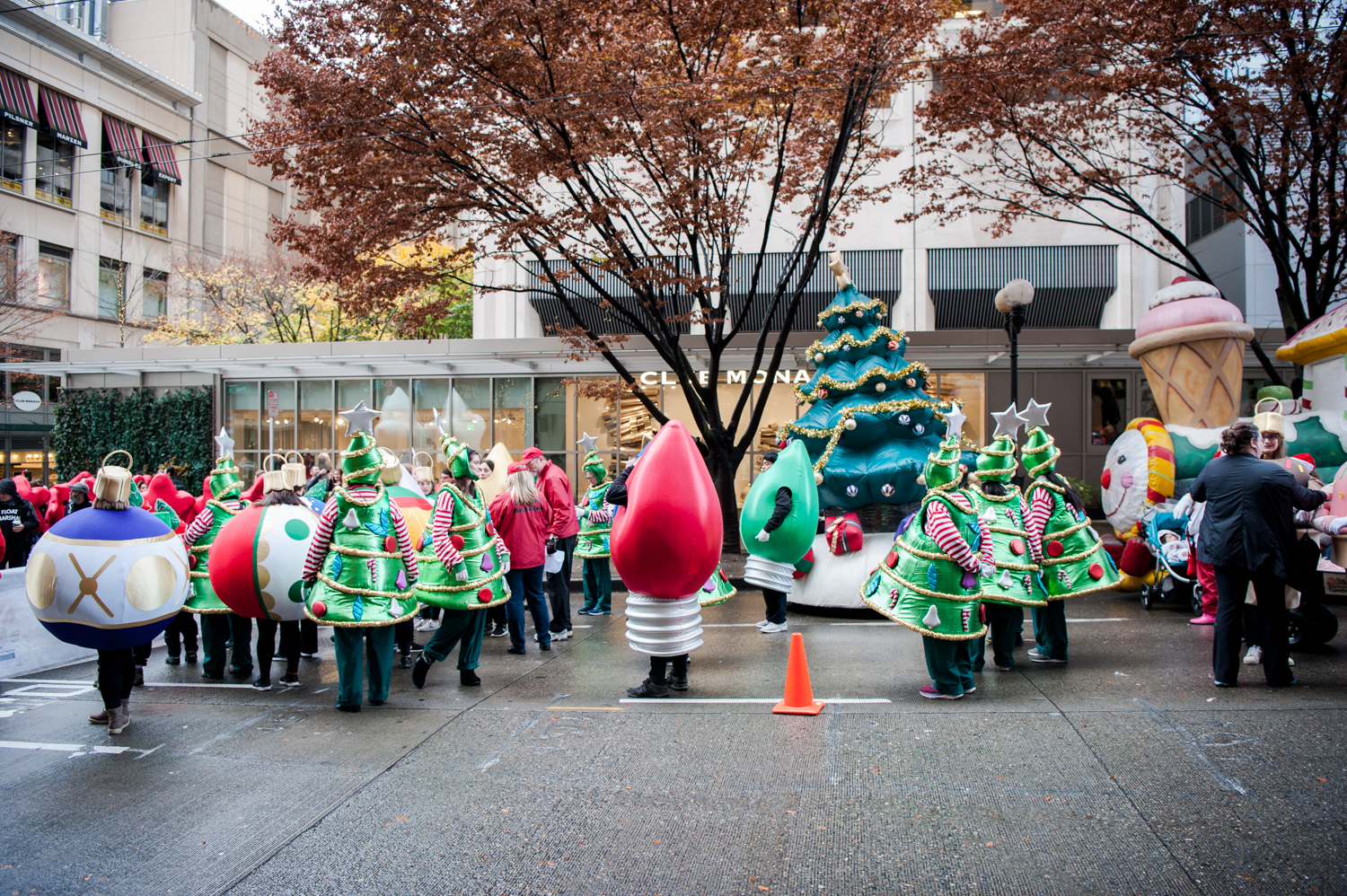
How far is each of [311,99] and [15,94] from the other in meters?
28.1

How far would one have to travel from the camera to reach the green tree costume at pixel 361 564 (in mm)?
6223

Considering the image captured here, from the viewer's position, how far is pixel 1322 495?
20.1ft

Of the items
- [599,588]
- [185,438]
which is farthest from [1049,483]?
[185,438]

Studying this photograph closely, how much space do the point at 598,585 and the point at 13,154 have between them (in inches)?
1324

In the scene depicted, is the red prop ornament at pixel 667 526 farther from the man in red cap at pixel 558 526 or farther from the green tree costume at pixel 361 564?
the man in red cap at pixel 558 526

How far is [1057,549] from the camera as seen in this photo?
293 inches

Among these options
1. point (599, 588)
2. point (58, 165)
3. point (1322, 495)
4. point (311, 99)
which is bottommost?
point (599, 588)

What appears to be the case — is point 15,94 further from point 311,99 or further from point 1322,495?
point 1322,495

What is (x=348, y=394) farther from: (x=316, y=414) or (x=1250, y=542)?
(x=1250, y=542)

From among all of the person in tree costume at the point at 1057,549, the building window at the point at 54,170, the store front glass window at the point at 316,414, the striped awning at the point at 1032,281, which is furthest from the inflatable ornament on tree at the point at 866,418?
the building window at the point at 54,170

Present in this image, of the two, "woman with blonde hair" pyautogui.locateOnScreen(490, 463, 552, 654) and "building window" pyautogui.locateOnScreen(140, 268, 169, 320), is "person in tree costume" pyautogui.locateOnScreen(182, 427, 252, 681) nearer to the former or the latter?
"woman with blonde hair" pyautogui.locateOnScreen(490, 463, 552, 654)

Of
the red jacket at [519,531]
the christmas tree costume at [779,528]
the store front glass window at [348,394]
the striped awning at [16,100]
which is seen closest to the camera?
the red jacket at [519,531]

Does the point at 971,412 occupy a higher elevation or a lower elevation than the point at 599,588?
higher

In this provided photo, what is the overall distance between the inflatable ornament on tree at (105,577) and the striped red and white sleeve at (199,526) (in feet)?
5.29
